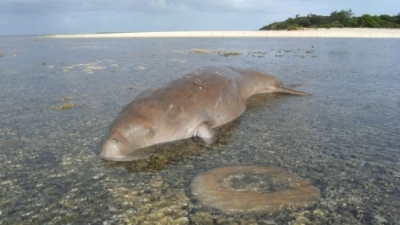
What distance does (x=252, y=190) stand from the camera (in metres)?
4.75

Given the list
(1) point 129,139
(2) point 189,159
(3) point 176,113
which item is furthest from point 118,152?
(3) point 176,113

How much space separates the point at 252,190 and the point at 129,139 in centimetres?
251

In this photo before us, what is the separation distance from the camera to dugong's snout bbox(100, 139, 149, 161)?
234 inches

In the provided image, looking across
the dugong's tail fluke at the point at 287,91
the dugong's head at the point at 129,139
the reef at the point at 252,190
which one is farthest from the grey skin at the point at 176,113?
the dugong's tail fluke at the point at 287,91

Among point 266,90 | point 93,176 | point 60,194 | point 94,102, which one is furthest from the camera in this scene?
point 266,90

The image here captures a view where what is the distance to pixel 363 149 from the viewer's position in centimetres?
614

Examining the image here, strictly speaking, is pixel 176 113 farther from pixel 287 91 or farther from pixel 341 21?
pixel 341 21

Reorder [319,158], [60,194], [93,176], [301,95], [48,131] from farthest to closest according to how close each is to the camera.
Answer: [301,95] < [48,131] < [319,158] < [93,176] < [60,194]

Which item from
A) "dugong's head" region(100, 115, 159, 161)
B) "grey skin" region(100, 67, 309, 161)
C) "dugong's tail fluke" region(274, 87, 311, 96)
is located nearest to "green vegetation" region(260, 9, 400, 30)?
"dugong's tail fluke" region(274, 87, 311, 96)

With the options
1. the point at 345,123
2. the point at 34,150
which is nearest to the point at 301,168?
the point at 345,123

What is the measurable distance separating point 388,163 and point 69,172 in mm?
4866

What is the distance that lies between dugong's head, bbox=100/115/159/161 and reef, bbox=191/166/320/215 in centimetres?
150

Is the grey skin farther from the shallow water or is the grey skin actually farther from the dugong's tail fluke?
the dugong's tail fluke

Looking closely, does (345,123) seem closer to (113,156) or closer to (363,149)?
(363,149)
